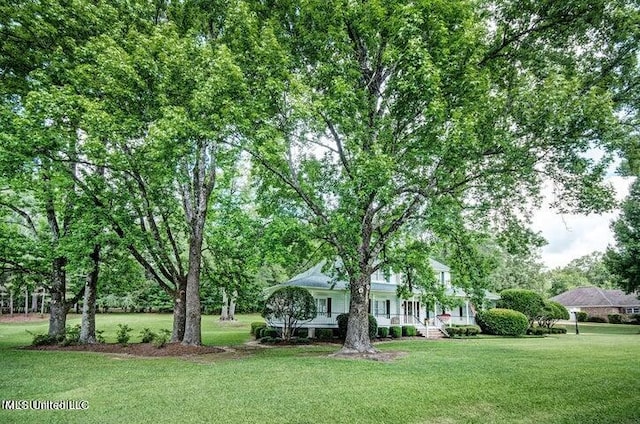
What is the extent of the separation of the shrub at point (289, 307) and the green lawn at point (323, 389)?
811cm

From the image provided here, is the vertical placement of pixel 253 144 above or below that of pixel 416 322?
above

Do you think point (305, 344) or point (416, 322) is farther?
point (416, 322)

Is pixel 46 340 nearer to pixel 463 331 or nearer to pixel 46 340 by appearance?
pixel 46 340

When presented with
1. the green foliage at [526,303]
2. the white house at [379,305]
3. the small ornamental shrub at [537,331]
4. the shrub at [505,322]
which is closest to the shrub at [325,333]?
the white house at [379,305]

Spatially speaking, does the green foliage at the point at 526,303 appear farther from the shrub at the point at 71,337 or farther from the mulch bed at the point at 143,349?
the shrub at the point at 71,337

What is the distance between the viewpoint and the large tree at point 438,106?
11.5 metres

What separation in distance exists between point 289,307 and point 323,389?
13.0 m

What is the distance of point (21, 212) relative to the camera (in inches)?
658

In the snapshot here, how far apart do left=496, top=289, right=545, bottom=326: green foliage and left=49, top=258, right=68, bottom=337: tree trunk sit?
29799 millimetres

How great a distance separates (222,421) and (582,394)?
7596mm

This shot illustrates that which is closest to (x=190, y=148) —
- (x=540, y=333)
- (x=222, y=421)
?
(x=222, y=421)

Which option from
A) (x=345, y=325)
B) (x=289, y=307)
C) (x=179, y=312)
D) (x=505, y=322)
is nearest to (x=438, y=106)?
(x=179, y=312)

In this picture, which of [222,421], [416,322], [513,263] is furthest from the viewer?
[513,263]

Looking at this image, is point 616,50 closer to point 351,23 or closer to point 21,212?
point 351,23
